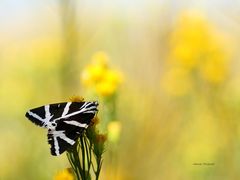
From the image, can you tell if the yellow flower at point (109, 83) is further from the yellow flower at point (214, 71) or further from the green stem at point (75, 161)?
the green stem at point (75, 161)

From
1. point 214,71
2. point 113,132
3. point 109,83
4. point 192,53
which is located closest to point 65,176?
point 113,132

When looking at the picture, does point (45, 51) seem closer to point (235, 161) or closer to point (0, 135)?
point (0, 135)

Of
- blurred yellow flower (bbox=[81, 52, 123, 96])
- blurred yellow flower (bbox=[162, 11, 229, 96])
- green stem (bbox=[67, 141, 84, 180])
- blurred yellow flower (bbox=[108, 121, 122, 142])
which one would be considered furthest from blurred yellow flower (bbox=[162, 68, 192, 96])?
green stem (bbox=[67, 141, 84, 180])

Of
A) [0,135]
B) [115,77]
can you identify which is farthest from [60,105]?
[0,135]

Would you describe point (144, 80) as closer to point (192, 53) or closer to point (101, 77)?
point (192, 53)

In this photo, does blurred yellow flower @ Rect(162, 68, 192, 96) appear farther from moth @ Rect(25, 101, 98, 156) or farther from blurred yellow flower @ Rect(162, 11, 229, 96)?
moth @ Rect(25, 101, 98, 156)

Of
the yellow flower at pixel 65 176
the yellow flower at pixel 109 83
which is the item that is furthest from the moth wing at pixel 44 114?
the yellow flower at pixel 109 83
